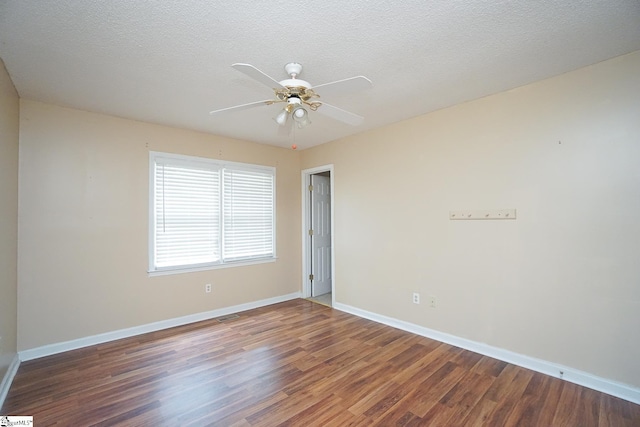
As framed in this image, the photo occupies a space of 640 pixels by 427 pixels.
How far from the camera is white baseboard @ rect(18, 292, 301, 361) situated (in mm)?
2834

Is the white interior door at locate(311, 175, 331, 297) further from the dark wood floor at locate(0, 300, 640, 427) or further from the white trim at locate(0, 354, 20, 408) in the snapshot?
the white trim at locate(0, 354, 20, 408)

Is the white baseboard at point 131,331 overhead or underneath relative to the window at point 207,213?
underneath

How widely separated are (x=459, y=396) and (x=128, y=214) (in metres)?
3.78

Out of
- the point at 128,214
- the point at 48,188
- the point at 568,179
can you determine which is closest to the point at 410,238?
the point at 568,179

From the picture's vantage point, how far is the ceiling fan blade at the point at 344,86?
176 centimetres

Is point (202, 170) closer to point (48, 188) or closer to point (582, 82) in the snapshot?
point (48, 188)

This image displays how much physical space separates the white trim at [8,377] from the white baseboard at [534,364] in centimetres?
357

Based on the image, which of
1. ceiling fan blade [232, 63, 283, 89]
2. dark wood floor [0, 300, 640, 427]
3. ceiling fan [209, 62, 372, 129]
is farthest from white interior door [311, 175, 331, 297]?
ceiling fan blade [232, 63, 283, 89]

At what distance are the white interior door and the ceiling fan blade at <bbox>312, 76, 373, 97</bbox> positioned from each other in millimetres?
3137

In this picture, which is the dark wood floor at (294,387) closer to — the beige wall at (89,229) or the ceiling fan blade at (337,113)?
the beige wall at (89,229)

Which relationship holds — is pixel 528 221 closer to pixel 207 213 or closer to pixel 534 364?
pixel 534 364

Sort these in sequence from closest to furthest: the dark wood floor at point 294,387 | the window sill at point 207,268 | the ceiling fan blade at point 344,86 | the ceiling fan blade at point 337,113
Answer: the ceiling fan blade at point 344,86 < the dark wood floor at point 294,387 < the ceiling fan blade at point 337,113 < the window sill at point 207,268

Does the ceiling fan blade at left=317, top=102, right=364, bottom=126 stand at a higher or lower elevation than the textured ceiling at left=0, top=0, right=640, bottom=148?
lower

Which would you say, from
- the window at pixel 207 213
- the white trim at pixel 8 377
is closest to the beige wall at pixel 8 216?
the white trim at pixel 8 377
